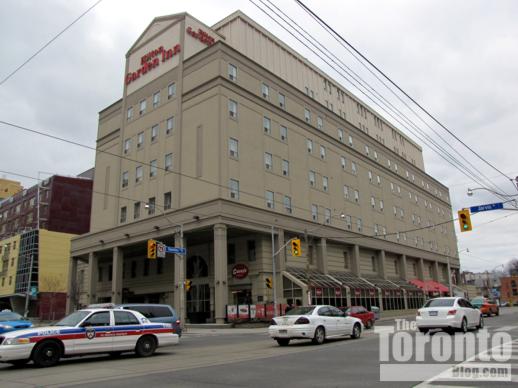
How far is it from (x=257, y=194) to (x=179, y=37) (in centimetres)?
1825

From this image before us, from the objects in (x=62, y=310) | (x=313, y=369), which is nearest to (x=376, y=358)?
(x=313, y=369)

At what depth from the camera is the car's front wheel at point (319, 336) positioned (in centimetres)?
1761

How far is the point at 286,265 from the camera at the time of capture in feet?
140

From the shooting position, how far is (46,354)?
41.5ft

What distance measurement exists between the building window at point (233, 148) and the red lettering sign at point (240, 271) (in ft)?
31.7

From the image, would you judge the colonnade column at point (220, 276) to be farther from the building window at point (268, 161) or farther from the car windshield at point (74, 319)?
the car windshield at point (74, 319)

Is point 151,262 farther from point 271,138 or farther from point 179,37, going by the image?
point 179,37

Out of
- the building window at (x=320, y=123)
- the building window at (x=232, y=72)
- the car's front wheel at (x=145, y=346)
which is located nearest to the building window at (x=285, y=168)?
the building window at (x=320, y=123)

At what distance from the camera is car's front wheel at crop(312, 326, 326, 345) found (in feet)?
57.8

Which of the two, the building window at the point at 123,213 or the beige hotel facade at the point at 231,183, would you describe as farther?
the building window at the point at 123,213

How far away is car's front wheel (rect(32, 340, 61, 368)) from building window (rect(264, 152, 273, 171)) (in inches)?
1250

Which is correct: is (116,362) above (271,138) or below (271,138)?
below

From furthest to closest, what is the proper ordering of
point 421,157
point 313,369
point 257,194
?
point 421,157, point 257,194, point 313,369

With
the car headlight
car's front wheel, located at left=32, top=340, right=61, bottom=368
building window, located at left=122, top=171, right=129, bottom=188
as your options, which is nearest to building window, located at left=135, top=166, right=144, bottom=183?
building window, located at left=122, top=171, right=129, bottom=188
